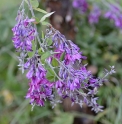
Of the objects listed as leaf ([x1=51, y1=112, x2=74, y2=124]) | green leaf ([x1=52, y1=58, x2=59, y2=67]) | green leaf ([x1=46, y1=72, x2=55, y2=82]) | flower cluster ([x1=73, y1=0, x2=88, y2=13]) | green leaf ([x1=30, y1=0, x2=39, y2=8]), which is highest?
flower cluster ([x1=73, y1=0, x2=88, y2=13])

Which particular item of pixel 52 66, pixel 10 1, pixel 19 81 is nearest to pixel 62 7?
pixel 19 81

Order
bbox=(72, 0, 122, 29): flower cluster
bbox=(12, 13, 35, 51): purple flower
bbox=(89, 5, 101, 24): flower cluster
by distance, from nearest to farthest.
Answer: bbox=(12, 13, 35, 51): purple flower, bbox=(72, 0, 122, 29): flower cluster, bbox=(89, 5, 101, 24): flower cluster

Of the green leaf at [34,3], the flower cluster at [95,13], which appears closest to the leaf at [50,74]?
the green leaf at [34,3]

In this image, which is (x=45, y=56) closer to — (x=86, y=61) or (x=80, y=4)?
(x=80, y=4)

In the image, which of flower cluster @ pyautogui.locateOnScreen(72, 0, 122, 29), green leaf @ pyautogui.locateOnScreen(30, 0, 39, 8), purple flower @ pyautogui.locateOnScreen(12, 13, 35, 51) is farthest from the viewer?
flower cluster @ pyautogui.locateOnScreen(72, 0, 122, 29)

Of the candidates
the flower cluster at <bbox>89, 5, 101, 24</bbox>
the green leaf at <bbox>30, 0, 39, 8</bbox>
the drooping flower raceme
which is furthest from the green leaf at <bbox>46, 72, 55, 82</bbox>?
the flower cluster at <bbox>89, 5, 101, 24</bbox>

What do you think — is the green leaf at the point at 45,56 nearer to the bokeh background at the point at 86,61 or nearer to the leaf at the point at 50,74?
the leaf at the point at 50,74

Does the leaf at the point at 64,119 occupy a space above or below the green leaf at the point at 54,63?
below

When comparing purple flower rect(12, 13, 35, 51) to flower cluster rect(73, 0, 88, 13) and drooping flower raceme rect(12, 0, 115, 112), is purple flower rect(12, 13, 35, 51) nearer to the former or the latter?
drooping flower raceme rect(12, 0, 115, 112)

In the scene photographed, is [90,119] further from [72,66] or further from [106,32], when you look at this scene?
[72,66]
